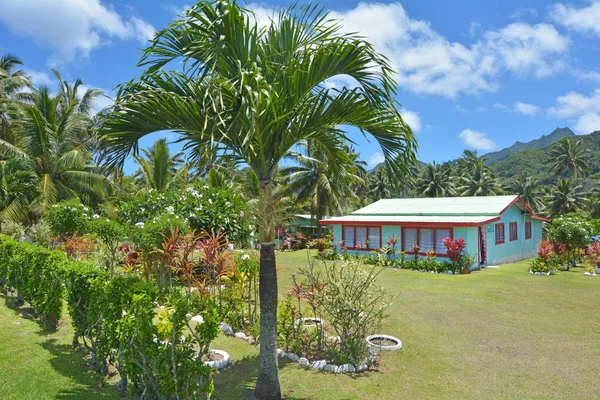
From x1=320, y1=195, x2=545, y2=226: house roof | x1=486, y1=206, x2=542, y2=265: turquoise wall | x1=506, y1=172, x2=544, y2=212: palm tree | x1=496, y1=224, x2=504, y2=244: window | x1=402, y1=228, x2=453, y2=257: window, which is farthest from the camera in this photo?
x1=506, y1=172, x2=544, y2=212: palm tree

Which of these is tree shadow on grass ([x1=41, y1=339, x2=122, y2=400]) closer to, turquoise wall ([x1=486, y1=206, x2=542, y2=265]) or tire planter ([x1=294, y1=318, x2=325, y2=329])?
tire planter ([x1=294, y1=318, x2=325, y2=329])

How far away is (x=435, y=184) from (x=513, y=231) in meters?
28.1

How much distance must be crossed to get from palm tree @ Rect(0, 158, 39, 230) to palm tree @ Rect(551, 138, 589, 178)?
59283mm

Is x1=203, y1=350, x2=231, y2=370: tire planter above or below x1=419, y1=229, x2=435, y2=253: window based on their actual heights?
below

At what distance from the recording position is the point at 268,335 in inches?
189

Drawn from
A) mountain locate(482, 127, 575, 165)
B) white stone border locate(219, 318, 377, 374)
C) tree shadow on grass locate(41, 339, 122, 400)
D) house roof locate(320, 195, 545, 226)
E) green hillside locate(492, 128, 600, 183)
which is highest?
mountain locate(482, 127, 575, 165)

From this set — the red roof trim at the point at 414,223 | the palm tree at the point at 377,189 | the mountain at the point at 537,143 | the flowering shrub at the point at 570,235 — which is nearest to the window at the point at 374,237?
the red roof trim at the point at 414,223

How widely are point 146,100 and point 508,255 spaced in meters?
21.9

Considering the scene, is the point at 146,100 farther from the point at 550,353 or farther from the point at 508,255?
the point at 508,255

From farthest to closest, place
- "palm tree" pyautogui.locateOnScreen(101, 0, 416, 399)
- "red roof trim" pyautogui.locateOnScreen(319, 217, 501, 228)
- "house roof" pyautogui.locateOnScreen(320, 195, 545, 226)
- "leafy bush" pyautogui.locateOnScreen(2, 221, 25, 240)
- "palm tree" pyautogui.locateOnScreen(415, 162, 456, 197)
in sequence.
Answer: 1. "palm tree" pyautogui.locateOnScreen(415, 162, 456, 197)
2. "house roof" pyautogui.locateOnScreen(320, 195, 545, 226)
3. "red roof trim" pyautogui.locateOnScreen(319, 217, 501, 228)
4. "leafy bush" pyautogui.locateOnScreen(2, 221, 25, 240)
5. "palm tree" pyautogui.locateOnScreen(101, 0, 416, 399)

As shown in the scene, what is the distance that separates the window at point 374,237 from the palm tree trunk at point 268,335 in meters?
17.6

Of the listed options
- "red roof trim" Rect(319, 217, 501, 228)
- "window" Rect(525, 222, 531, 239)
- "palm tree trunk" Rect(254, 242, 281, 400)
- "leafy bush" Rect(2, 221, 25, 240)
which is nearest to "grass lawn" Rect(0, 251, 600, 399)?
"palm tree trunk" Rect(254, 242, 281, 400)

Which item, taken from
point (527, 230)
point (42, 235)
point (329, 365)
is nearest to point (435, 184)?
point (527, 230)

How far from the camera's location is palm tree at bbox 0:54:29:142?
20.9 m
